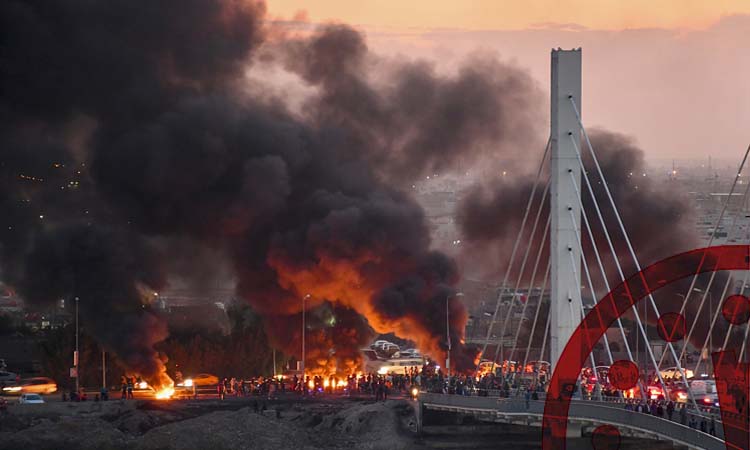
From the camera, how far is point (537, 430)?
215 feet

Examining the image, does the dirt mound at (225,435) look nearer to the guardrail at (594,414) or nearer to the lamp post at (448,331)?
the guardrail at (594,414)

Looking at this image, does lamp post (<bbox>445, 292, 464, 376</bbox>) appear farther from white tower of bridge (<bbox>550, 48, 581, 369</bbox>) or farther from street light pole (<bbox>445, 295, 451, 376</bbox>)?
white tower of bridge (<bbox>550, 48, 581, 369</bbox>)

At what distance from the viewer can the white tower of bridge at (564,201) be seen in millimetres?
65062

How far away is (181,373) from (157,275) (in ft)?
18.6

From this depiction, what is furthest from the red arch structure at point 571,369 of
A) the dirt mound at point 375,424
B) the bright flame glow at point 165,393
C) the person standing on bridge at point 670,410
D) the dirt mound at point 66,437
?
the bright flame glow at point 165,393

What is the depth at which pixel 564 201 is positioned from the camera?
6575 centimetres

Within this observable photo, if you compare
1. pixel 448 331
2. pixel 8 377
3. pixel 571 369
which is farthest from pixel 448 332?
pixel 8 377

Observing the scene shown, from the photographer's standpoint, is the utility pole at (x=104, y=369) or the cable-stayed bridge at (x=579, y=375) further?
the utility pole at (x=104, y=369)

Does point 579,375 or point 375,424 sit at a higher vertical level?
point 579,375

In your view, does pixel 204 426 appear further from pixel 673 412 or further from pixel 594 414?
pixel 673 412

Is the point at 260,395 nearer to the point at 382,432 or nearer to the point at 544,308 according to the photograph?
the point at 382,432

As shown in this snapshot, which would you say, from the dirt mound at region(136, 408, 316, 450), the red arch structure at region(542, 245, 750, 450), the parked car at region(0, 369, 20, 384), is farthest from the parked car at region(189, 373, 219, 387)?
the red arch structure at region(542, 245, 750, 450)

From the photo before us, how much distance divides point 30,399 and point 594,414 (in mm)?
27775

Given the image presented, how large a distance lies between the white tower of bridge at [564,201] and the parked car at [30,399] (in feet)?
74.9
